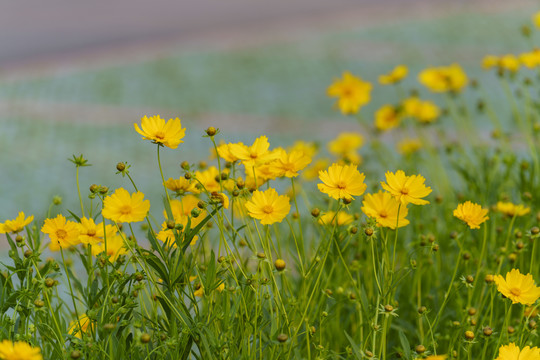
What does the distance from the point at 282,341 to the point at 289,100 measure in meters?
2.49

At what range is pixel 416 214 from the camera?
1.62 m

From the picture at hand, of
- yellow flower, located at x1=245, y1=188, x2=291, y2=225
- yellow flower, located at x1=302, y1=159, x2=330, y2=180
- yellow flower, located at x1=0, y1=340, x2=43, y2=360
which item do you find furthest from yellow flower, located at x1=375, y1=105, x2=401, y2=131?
yellow flower, located at x1=0, y1=340, x2=43, y2=360

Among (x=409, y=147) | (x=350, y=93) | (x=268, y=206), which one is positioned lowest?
(x=409, y=147)

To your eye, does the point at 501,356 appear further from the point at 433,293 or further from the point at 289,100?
the point at 289,100

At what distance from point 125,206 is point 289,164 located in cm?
26

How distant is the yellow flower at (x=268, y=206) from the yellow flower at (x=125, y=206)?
16 cm

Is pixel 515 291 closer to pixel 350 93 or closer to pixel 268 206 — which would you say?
pixel 268 206

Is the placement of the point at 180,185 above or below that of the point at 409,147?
above

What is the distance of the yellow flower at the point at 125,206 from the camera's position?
0.91 meters

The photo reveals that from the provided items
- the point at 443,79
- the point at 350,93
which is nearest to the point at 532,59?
the point at 443,79

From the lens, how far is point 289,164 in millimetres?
1001

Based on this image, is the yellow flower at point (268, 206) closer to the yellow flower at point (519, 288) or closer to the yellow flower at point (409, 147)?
the yellow flower at point (519, 288)

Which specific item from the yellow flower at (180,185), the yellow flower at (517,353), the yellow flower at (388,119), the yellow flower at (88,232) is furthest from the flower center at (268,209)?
the yellow flower at (388,119)

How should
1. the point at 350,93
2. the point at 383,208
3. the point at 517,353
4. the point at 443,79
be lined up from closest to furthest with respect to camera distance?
the point at 517,353 → the point at 383,208 → the point at 350,93 → the point at 443,79
